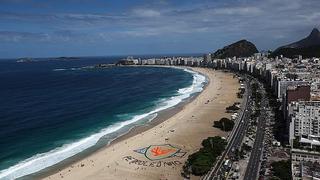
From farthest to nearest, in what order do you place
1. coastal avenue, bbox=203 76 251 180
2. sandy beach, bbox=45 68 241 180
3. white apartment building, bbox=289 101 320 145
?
white apartment building, bbox=289 101 320 145 → sandy beach, bbox=45 68 241 180 → coastal avenue, bbox=203 76 251 180

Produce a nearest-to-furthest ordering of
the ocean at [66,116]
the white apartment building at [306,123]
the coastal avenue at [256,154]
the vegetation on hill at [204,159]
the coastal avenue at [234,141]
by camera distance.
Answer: the coastal avenue at [256,154]
the coastal avenue at [234,141]
the vegetation on hill at [204,159]
the white apartment building at [306,123]
the ocean at [66,116]

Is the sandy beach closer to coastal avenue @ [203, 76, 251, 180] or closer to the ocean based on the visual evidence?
coastal avenue @ [203, 76, 251, 180]

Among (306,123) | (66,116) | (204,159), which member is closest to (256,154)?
(204,159)

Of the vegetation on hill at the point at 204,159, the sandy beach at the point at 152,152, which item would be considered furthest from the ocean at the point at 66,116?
the vegetation on hill at the point at 204,159

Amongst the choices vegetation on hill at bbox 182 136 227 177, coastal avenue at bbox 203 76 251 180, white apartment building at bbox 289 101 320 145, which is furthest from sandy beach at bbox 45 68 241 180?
white apartment building at bbox 289 101 320 145

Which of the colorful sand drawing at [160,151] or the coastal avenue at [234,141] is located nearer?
the coastal avenue at [234,141]

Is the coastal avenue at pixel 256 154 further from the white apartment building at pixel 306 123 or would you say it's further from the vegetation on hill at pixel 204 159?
the white apartment building at pixel 306 123

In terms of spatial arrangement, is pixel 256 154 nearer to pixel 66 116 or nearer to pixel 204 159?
pixel 204 159

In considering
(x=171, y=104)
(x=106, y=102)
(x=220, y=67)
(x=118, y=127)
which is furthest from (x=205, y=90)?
(x=220, y=67)

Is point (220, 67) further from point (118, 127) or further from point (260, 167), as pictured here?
point (260, 167)
